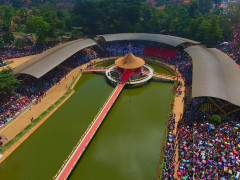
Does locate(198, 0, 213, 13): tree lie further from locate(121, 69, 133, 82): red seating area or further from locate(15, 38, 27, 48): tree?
locate(15, 38, 27, 48): tree

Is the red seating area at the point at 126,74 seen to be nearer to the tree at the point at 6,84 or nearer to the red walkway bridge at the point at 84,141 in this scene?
the red walkway bridge at the point at 84,141

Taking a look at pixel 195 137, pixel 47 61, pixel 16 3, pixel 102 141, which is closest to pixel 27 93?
pixel 47 61

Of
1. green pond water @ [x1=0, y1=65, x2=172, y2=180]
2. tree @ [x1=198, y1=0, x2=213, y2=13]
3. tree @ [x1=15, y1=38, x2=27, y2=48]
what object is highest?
tree @ [x1=198, y1=0, x2=213, y2=13]

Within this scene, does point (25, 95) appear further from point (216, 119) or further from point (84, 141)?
point (216, 119)

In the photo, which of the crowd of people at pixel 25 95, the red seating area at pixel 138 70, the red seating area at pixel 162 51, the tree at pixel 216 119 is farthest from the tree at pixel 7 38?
the tree at pixel 216 119

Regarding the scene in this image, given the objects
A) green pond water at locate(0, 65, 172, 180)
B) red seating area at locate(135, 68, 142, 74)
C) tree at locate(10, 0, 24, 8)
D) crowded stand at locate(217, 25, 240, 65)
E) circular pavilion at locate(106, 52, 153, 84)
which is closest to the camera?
green pond water at locate(0, 65, 172, 180)

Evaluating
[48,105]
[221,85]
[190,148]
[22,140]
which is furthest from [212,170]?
[48,105]

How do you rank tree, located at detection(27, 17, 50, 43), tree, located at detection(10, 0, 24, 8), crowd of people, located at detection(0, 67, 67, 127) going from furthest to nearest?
1. tree, located at detection(10, 0, 24, 8)
2. tree, located at detection(27, 17, 50, 43)
3. crowd of people, located at detection(0, 67, 67, 127)

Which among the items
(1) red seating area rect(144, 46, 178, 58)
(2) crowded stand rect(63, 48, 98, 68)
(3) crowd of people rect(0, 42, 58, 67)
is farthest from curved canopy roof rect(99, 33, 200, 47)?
(3) crowd of people rect(0, 42, 58, 67)
